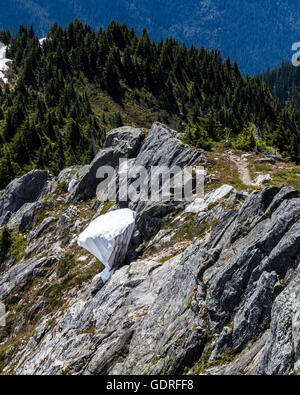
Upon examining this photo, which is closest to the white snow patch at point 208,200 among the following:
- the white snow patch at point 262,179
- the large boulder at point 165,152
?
the white snow patch at point 262,179

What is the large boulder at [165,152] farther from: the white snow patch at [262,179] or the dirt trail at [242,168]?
the white snow patch at [262,179]

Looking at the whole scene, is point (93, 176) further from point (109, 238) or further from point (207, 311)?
point (207, 311)

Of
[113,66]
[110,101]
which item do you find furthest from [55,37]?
[110,101]

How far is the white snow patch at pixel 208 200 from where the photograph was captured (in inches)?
906

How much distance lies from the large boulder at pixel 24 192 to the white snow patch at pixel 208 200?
31.7 m

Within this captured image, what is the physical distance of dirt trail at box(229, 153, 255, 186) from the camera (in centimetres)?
2828

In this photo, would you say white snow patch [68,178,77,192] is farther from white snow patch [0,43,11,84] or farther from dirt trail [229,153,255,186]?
white snow patch [0,43,11,84]

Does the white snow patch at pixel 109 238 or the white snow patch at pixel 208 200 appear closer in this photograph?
the white snow patch at pixel 109 238

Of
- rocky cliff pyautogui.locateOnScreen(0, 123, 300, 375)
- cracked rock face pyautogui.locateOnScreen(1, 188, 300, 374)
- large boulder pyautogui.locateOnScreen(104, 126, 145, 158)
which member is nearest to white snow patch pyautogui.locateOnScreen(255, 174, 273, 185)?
rocky cliff pyautogui.locateOnScreen(0, 123, 300, 375)

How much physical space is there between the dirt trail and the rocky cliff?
14.5ft

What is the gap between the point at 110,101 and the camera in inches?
4695

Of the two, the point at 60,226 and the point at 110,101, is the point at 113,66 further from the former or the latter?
the point at 60,226

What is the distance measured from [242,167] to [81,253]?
17509mm

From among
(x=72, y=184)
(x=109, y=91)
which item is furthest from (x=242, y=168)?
(x=109, y=91)
